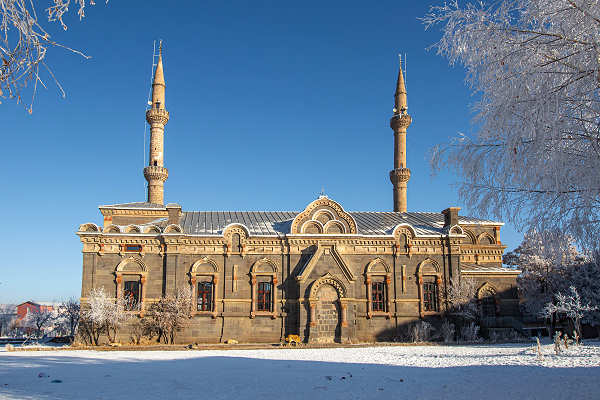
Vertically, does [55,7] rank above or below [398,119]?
below

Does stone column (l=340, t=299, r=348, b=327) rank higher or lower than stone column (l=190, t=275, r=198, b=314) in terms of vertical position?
lower

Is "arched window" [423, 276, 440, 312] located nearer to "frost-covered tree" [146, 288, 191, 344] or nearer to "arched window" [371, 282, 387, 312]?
"arched window" [371, 282, 387, 312]

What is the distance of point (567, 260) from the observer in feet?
118

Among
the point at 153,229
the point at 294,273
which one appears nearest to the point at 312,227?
the point at 294,273

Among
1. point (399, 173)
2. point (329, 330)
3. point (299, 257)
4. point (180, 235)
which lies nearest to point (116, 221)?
point (180, 235)

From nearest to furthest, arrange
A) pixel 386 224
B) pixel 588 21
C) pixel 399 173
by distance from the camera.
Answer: pixel 588 21, pixel 386 224, pixel 399 173

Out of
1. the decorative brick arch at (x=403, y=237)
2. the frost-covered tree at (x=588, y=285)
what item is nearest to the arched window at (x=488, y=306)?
the frost-covered tree at (x=588, y=285)

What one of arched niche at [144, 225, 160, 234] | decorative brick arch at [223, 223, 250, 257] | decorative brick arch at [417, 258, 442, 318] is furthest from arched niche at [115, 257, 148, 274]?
decorative brick arch at [417, 258, 442, 318]

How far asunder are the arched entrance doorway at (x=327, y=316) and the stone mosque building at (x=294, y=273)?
0.05 m

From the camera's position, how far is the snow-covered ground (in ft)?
38.6

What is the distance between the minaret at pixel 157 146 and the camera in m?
38.0

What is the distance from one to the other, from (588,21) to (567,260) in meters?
31.9

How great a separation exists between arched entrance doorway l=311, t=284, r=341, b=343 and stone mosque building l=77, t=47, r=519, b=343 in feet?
0.18

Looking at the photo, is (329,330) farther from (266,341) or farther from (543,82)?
(543,82)
